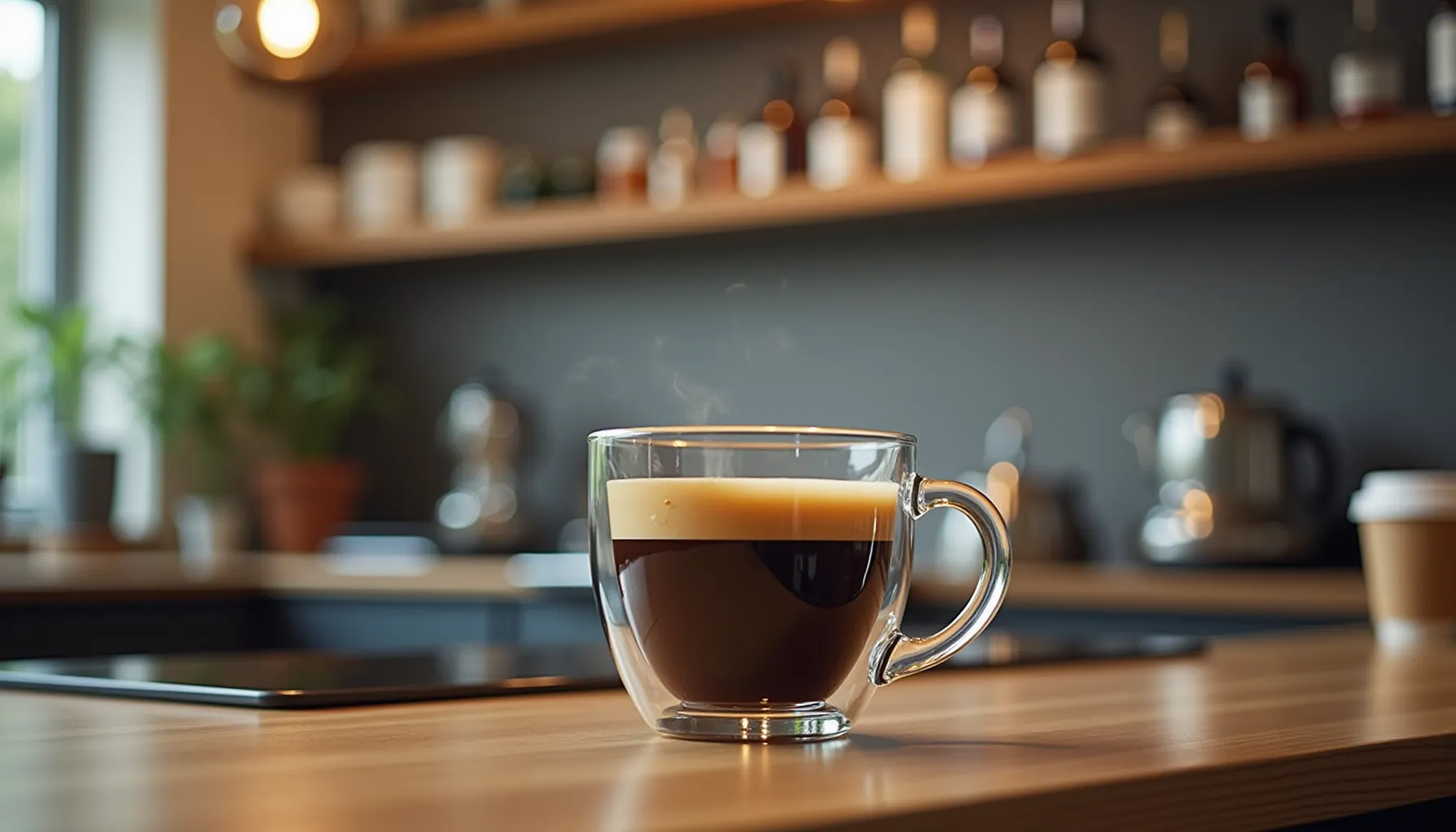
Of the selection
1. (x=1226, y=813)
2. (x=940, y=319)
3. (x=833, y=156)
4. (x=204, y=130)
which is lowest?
(x=1226, y=813)

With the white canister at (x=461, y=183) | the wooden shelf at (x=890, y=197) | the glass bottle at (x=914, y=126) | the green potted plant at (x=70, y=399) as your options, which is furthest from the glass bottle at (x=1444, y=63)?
the green potted plant at (x=70, y=399)

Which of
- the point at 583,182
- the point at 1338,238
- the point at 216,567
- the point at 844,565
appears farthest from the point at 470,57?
the point at 844,565

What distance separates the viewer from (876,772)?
1.63 feet

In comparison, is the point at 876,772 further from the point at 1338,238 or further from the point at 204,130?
the point at 204,130

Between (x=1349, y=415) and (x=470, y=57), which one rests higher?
(x=470, y=57)

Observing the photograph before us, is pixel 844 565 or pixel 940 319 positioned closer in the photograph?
pixel 844 565

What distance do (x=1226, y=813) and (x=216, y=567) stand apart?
2.63 m

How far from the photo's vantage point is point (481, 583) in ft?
8.64

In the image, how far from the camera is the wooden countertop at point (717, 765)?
41cm

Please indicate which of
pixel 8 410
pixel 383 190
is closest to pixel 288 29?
pixel 383 190

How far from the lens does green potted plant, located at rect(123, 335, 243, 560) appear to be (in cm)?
344

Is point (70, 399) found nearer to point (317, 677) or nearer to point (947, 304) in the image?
point (947, 304)

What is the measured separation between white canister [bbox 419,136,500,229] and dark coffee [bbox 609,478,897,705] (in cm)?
289

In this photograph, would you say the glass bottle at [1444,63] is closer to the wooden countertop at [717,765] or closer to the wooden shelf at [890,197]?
the wooden shelf at [890,197]
